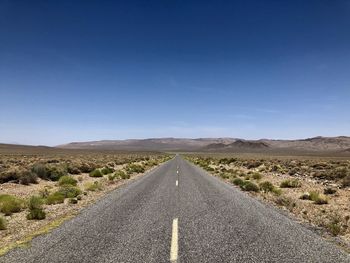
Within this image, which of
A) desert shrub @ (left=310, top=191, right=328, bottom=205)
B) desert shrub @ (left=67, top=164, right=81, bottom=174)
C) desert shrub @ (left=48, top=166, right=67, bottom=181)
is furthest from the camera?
desert shrub @ (left=67, top=164, right=81, bottom=174)

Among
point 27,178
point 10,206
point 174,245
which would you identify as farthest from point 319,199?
point 27,178

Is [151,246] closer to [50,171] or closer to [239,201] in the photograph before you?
[239,201]

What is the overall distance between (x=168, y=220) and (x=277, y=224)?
3.09 meters

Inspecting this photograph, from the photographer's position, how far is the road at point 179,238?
21.8 ft

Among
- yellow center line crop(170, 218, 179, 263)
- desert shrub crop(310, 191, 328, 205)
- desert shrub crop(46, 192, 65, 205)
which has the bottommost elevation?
desert shrub crop(310, 191, 328, 205)

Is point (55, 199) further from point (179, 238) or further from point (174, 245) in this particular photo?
point (174, 245)

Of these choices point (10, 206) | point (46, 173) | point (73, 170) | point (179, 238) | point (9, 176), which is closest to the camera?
point (179, 238)

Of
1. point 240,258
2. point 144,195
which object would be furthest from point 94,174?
point 240,258

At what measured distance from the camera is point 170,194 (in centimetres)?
1659

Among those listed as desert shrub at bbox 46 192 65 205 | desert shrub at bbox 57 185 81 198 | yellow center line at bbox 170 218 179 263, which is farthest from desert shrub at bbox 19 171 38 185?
yellow center line at bbox 170 218 179 263

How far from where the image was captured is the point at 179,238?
7965 millimetres

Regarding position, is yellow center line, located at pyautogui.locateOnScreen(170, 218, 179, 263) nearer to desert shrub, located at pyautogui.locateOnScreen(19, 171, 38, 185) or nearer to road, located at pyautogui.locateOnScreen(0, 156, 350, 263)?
road, located at pyautogui.locateOnScreen(0, 156, 350, 263)

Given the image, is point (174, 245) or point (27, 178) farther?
point (27, 178)

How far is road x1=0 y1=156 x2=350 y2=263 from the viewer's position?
21.8ft
